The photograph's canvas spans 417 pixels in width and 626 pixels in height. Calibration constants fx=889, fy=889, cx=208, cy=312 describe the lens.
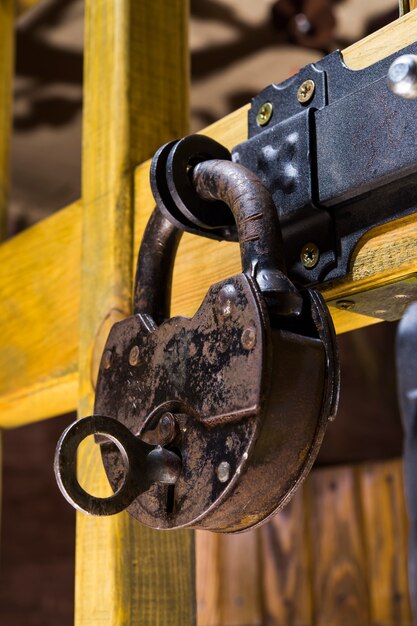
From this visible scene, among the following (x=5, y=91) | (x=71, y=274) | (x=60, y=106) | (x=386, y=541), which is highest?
(x=60, y=106)

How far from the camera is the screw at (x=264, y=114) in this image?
54 centimetres

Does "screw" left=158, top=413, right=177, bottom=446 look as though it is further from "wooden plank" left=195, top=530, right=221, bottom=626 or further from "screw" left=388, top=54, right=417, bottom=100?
"wooden plank" left=195, top=530, right=221, bottom=626

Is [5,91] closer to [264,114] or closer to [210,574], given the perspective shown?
[264,114]

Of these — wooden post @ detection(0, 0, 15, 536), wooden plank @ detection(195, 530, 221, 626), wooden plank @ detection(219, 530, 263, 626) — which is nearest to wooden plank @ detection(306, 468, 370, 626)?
wooden plank @ detection(219, 530, 263, 626)

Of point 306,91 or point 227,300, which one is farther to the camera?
point 306,91

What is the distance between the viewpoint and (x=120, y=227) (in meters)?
0.65

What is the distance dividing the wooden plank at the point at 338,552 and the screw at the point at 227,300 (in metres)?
2.76

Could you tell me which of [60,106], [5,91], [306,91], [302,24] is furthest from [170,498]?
[60,106]

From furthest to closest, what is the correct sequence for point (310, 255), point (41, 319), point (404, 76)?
point (41, 319), point (310, 255), point (404, 76)

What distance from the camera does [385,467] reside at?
2.99 meters

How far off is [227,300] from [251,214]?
0.05 meters

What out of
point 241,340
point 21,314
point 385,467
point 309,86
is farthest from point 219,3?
point 385,467

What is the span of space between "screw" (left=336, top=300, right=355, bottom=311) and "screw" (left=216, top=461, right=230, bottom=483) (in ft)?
0.48

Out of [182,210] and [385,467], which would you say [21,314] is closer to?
[182,210]
